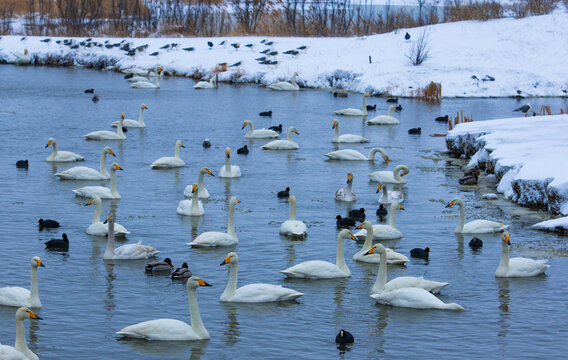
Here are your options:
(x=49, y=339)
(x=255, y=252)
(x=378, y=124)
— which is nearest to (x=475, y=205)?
(x=255, y=252)

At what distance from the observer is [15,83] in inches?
1793

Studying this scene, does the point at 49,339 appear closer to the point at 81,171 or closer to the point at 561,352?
the point at 561,352

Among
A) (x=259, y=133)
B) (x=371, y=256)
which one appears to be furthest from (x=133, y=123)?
(x=371, y=256)

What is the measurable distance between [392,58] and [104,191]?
3287 cm

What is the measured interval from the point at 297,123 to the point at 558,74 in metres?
19.7

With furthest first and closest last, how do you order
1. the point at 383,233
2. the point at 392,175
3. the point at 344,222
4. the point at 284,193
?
the point at 392,175 → the point at 284,193 → the point at 344,222 → the point at 383,233

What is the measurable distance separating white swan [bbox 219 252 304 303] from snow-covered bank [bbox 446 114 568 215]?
808 cm

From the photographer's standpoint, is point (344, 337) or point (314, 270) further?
point (314, 270)

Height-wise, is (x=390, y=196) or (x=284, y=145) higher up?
(x=284, y=145)

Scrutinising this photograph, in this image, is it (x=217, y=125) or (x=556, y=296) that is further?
(x=217, y=125)

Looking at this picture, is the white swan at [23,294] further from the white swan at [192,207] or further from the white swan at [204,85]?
the white swan at [204,85]

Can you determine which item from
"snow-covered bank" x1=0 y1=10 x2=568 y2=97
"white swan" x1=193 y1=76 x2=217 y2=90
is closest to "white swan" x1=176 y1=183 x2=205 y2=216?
"white swan" x1=193 y1=76 x2=217 y2=90

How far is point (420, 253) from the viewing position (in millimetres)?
15172

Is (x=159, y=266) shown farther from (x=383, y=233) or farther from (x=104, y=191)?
(x=104, y=191)
